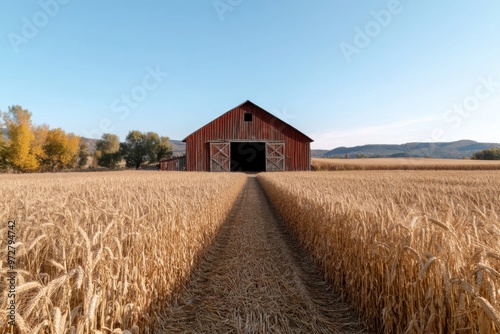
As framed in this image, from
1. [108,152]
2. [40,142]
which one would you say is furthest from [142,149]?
[40,142]

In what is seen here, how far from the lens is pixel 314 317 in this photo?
3412 mm

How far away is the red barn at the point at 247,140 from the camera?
31594 mm

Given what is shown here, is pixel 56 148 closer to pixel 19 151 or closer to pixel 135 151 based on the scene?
pixel 19 151

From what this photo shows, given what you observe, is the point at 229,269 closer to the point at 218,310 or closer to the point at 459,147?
the point at 218,310

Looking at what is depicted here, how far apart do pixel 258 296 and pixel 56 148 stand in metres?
63.0

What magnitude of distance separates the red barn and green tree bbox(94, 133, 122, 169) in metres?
37.7

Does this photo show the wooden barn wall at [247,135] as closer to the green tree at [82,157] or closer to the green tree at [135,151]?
the green tree at [135,151]

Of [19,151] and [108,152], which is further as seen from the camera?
[108,152]

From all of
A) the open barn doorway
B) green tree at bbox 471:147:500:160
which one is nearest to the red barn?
the open barn doorway

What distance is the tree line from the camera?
4238 cm

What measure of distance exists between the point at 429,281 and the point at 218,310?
278 centimetres

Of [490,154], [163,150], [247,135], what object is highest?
[247,135]

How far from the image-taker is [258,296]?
3.96 meters

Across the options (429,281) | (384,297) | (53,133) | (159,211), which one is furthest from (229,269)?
(53,133)
